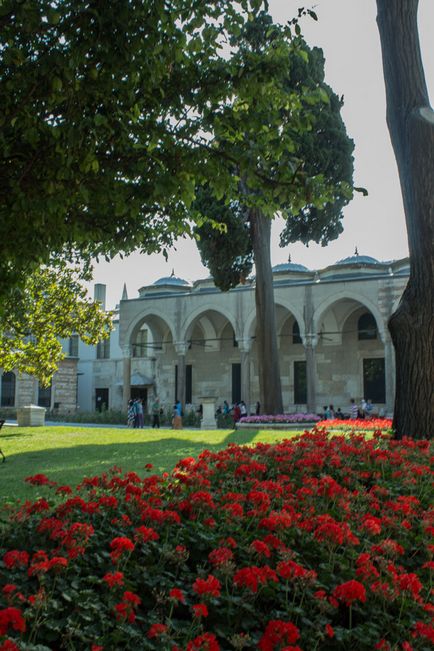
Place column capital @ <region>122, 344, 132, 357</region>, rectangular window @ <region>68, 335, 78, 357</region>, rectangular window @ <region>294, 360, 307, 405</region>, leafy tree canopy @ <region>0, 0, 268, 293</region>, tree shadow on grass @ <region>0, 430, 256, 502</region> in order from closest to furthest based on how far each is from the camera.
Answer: leafy tree canopy @ <region>0, 0, 268, 293</region>
tree shadow on grass @ <region>0, 430, 256, 502</region>
rectangular window @ <region>294, 360, 307, 405</region>
column capital @ <region>122, 344, 132, 357</region>
rectangular window @ <region>68, 335, 78, 357</region>

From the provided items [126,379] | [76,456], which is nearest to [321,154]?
[76,456]

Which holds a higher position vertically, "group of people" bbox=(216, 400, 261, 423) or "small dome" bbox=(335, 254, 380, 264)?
"small dome" bbox=(335, 254, 380, 264)

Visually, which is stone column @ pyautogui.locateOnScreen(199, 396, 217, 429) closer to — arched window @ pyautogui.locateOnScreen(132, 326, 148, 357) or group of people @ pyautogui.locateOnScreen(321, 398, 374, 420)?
group of people @ pyautogui.locateOnScreen(321, 398, 374, 420)

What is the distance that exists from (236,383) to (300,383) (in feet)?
12.1

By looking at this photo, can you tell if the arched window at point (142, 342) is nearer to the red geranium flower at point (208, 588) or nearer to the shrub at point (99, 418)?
the shrub at point (99, 418)

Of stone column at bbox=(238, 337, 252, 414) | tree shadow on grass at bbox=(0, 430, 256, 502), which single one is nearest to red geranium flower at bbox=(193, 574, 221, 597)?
tree shadow on grass at bbox=(0, 430, 256, 502)

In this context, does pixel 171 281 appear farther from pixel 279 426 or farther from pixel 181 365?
pixel 279 426

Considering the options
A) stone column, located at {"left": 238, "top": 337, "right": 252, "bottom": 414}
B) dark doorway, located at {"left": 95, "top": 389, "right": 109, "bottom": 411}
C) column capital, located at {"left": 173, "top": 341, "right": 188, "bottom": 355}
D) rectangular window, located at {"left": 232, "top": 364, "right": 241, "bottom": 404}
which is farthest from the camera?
dark doorway, located at {"left": 95, "top": 389, "right": 109, "bottom": 411}

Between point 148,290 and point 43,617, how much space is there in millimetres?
32502

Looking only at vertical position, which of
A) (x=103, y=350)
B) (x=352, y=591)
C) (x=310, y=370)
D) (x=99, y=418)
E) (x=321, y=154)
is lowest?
(x=99, y=418)

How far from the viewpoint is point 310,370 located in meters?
27.5

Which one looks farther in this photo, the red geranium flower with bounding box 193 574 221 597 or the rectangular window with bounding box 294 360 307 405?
the rectangular window with bounding box 294 360 307 405

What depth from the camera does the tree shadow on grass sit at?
6.88 metres

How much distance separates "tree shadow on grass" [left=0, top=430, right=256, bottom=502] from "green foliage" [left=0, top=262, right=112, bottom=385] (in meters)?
5.60
